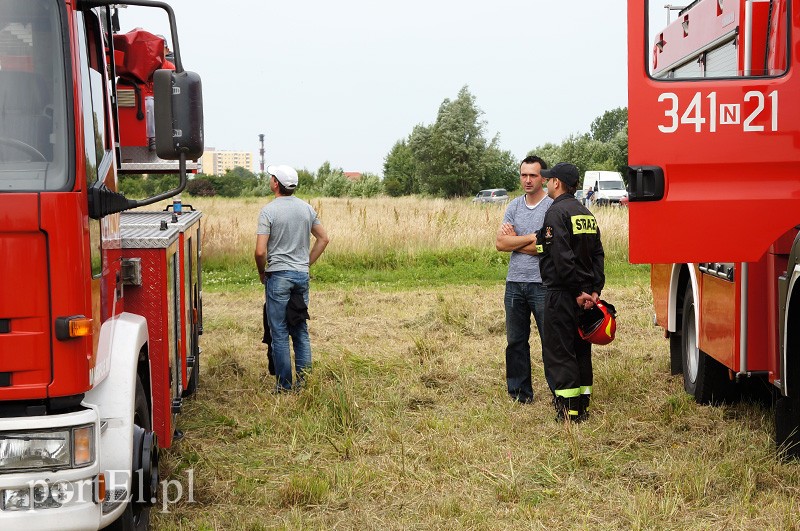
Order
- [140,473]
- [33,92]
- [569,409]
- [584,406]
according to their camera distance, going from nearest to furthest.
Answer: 1. [33,92]
2. [140,473]
3. [569,409]
4. [584,406]

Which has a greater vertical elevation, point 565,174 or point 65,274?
point 565,174

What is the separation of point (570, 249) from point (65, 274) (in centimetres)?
408

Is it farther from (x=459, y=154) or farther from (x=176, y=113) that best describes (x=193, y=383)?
(x=459, y=154)

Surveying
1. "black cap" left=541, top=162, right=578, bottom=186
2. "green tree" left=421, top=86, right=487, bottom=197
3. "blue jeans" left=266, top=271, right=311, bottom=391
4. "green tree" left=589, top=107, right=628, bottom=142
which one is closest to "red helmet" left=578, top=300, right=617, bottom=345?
"black cap" left=541, top=162, right=578, bottom=186

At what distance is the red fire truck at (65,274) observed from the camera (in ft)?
11.2

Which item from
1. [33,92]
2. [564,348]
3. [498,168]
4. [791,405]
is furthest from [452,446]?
[498,168]

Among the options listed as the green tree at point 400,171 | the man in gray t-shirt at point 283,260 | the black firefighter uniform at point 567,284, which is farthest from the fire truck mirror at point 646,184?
the green tree at point 400,171

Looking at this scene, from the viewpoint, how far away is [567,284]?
6855 millimetres

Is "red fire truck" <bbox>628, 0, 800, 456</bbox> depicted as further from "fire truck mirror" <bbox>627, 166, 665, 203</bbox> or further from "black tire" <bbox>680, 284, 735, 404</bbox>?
"black tire" <bbox>680, 284, 735, 404</bbox>

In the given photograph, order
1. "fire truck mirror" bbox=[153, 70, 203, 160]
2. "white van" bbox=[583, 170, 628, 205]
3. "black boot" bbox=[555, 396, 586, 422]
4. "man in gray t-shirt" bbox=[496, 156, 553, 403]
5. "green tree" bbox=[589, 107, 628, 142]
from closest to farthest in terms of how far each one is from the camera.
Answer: "fire truck mirror" bbox=[153, 70, 203, 160] < "black boot" bbox=[555, 396, 586, 422] < "man in gray t-shirt" bbox=[496, 156, 553, 403] < "white van" bbox=[583, 170, 628, 205] < "green tree" bbox=[589, 107, 628, 142]

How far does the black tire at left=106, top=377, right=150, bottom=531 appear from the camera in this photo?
408 cm

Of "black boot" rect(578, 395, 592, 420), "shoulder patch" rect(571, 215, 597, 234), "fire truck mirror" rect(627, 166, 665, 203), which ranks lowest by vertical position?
"black boot" rect(578, 395, 592, 420)

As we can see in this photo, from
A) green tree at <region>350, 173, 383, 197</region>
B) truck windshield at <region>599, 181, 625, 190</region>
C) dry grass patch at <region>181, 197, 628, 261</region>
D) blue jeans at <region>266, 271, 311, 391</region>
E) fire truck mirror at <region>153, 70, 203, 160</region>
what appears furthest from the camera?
green tree at <region>350, 173, 383, 197</region>

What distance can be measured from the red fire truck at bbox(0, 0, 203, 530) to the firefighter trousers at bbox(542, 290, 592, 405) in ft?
10.9
